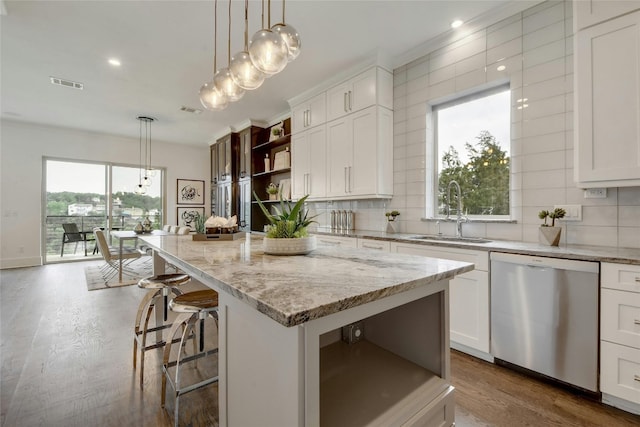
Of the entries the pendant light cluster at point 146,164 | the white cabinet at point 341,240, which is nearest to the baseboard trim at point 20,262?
the pendant light cluster at point 146,164

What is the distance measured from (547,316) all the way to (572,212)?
0.85 metres

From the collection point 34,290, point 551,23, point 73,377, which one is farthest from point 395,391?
point 34,290

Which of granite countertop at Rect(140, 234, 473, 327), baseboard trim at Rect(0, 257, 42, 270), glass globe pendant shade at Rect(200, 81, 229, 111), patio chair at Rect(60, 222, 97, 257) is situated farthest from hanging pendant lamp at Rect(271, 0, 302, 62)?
baseboard trim at Rect(0, 257, 42, 270)

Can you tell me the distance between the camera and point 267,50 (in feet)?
4.75

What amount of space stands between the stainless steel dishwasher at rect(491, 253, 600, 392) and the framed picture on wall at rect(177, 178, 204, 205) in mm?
7135

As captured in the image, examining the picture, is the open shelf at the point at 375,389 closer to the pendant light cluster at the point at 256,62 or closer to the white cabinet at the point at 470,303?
the white cabinet at the point at 470,303

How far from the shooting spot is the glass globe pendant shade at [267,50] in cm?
143

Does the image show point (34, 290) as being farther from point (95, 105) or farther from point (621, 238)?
point (621, 238)

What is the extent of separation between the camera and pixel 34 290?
158 inches

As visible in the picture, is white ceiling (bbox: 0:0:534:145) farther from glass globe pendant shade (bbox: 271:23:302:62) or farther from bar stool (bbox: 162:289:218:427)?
bar stool (bbox: 162:289:218:427)

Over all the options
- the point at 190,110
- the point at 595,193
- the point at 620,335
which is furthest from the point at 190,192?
the point at 620,335

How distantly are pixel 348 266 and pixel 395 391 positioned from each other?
0.46 meters

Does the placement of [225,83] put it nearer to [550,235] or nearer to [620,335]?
[550,235]

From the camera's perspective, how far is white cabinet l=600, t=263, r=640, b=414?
5.07 feet
